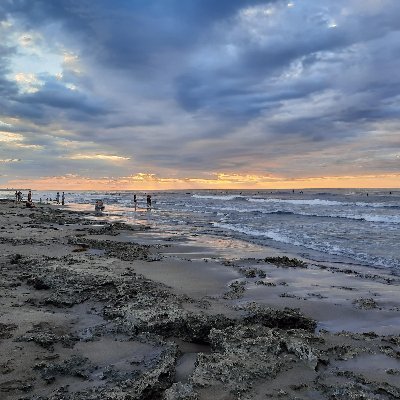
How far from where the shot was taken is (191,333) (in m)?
4.98

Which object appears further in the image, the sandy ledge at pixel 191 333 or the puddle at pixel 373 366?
the puddle at pixel 373 366

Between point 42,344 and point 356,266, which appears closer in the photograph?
point 42,344

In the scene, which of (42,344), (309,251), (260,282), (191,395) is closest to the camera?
(191,395)

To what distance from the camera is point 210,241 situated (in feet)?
53.2

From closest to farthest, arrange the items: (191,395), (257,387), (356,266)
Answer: (191,395) → (257,387) → (356,266)

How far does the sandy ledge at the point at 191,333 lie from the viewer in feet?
12.0

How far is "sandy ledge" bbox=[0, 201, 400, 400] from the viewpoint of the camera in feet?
12.0

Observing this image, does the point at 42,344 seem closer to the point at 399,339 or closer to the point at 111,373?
the point at 111,373

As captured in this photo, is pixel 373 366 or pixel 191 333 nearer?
pixel 373 366

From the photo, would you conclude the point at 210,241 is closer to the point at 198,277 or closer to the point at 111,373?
the point at 198,277

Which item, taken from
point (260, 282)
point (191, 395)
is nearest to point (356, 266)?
point (260, 282)

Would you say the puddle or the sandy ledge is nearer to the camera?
the sandy ledge

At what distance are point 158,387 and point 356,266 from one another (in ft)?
29.9

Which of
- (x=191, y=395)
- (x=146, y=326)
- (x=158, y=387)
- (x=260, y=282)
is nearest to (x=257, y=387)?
(x=191, y=395)
